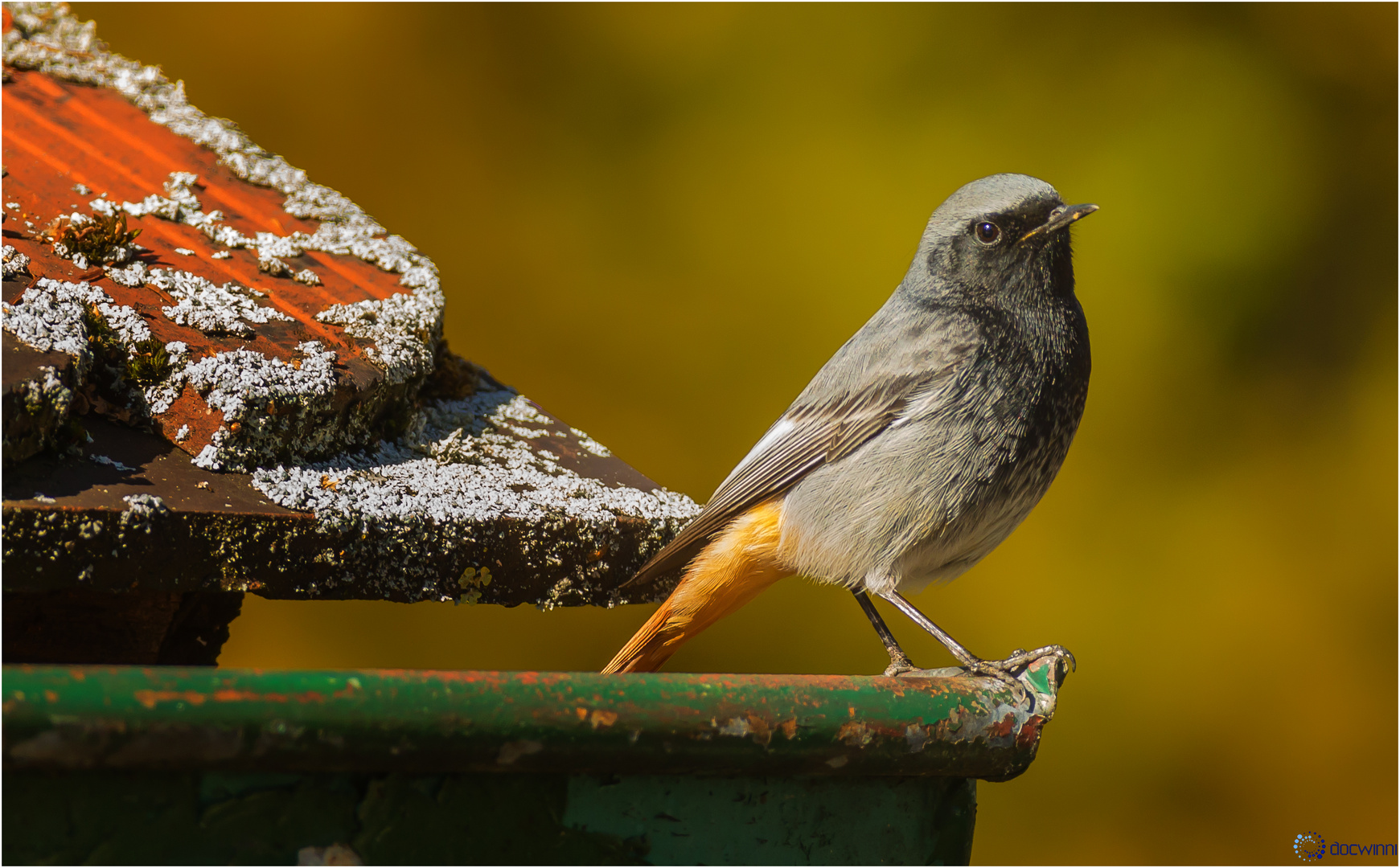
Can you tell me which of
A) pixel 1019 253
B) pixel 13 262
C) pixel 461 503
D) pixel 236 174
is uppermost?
pixel 236 174

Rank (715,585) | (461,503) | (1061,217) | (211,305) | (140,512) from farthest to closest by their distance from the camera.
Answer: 1. (1061,217)
2. (715,585)
3. (211,305)
4. (461,503)
5. (140,512)

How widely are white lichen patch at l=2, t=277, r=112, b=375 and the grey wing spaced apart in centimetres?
141

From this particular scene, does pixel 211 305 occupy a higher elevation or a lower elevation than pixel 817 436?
higher

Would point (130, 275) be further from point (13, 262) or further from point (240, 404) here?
point (240, 404)

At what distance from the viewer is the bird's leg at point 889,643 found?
2.76m

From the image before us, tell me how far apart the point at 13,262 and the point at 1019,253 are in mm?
2368

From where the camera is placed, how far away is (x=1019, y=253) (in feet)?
9.78

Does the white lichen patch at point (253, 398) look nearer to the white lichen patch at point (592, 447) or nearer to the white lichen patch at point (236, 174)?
the white lichen patch at point (236, 174)

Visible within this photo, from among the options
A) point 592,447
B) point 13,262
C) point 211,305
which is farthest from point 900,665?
point 13,262

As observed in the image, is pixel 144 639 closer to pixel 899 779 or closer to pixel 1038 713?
pixel 899 779

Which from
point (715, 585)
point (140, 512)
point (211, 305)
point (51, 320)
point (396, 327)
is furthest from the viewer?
point (715, 585)

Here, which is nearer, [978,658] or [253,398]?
[253,398]

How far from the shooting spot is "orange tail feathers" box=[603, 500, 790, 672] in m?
2.65

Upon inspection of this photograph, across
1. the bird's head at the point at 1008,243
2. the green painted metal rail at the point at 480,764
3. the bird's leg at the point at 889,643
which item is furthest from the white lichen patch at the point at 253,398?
the bird's head at the point at 1008,243
